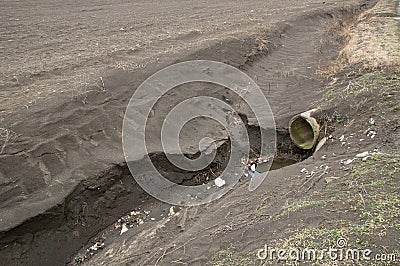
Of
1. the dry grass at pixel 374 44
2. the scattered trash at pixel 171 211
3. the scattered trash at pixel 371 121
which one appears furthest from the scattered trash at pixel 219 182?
the dry grass at pixel 374 44

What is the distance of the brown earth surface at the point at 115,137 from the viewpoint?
4.89 m

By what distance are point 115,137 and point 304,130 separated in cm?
358

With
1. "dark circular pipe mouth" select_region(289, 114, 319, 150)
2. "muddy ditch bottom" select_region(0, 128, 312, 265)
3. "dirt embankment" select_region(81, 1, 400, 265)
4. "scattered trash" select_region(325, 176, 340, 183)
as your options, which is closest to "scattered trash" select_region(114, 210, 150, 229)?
"muddy ditch bottom" select_region(0, 128, 312, 265)

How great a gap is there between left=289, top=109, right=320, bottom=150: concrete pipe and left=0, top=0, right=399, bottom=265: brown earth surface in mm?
366

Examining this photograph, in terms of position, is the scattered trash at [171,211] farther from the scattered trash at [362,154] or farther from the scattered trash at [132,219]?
the scattered trash at [362,154]

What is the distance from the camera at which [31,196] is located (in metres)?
5.29

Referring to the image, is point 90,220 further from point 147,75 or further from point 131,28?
point 131,28

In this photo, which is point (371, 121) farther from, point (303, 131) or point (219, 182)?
point (219, 182)

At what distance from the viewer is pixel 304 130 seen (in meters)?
7.21

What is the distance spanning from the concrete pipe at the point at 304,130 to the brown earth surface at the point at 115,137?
366mm

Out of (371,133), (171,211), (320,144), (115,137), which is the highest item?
(115,137)

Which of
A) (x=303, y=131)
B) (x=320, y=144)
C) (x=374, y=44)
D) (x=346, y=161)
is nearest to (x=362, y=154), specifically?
(x=346, y=161)

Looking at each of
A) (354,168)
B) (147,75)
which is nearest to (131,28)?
(147,75)

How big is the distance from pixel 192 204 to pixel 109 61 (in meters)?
4.14
